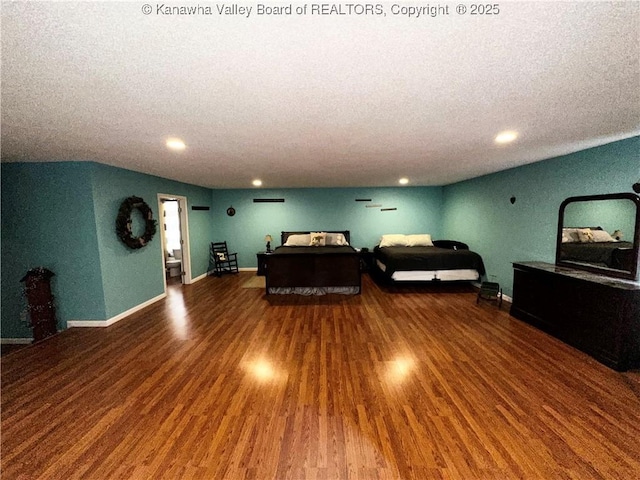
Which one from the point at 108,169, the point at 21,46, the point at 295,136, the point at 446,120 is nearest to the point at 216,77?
the point at 21,46

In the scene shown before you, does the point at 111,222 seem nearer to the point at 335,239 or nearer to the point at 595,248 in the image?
the point at 335,239

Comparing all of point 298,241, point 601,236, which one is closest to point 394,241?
point 298,241

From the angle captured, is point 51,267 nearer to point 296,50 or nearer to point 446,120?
point 296,50

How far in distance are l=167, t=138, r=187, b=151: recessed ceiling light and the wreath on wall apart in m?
1.73

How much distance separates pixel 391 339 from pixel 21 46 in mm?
3509

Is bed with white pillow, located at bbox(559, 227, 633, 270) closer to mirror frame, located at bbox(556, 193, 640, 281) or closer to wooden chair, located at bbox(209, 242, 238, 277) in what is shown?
mirror frame, located at bbox(556, 193, 640, 281)

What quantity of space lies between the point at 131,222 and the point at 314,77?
3.88 metres

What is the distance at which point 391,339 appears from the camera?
2951 millimetres

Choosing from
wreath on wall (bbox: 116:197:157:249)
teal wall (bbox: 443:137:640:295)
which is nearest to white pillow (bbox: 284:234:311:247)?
wreath on wall (bbox: 116:197:157:249)

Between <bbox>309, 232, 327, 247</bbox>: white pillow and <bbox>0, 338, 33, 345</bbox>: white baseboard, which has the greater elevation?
<bbox>309, 232, 327, 247</bbox>: white pillow

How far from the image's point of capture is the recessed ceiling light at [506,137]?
237cm

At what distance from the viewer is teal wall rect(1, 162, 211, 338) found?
332cm

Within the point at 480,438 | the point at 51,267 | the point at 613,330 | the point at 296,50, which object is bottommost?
the point at 480,438

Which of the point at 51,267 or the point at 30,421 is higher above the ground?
the point at 51,267
